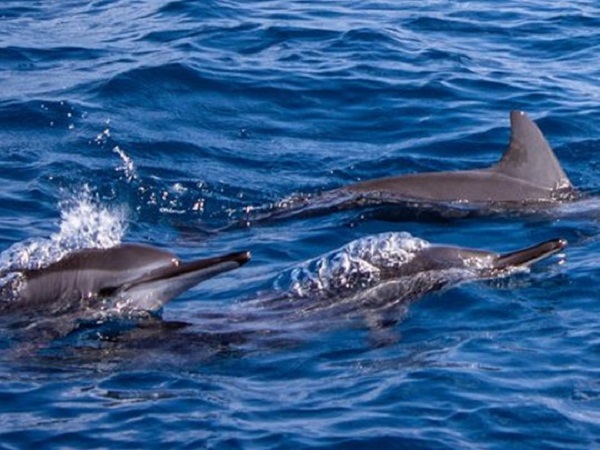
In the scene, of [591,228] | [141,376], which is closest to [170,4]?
[591,228]

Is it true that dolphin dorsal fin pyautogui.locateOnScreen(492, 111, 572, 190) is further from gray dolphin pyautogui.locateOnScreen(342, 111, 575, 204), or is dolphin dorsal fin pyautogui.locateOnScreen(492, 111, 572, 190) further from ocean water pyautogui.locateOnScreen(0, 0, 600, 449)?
ocean water pyautogui.locateOnScreen(0, 0, 600, 449)

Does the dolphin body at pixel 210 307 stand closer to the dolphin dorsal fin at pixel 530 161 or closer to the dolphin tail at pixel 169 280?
the dolphin tail at pixel 169 280

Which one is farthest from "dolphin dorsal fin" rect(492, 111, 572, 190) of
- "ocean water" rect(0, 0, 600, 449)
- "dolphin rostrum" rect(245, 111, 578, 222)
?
"ocean water" rect(0, 0, 600, 449)

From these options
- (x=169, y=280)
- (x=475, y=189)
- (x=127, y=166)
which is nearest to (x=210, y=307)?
(x=169, y=280)

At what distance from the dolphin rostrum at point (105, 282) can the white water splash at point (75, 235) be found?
197 millimetres

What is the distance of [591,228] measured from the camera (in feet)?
44.4

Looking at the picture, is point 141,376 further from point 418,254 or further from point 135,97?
point 135,97

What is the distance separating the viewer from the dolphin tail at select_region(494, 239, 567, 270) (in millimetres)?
11094

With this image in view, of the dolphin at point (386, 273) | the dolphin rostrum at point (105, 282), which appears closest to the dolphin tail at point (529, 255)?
the dolphin at point (386, 273)

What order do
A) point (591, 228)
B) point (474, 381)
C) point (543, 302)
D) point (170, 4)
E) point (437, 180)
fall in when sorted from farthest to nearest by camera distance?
point (170, 4)
point (437, 180)
point (591, 228)
point (543, 302)
point (474, 381)

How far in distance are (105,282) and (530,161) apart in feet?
18.2

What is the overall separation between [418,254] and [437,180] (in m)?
3.24

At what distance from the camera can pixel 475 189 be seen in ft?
47.4

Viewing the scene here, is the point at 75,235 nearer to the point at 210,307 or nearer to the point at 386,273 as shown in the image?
the point at 210,307
